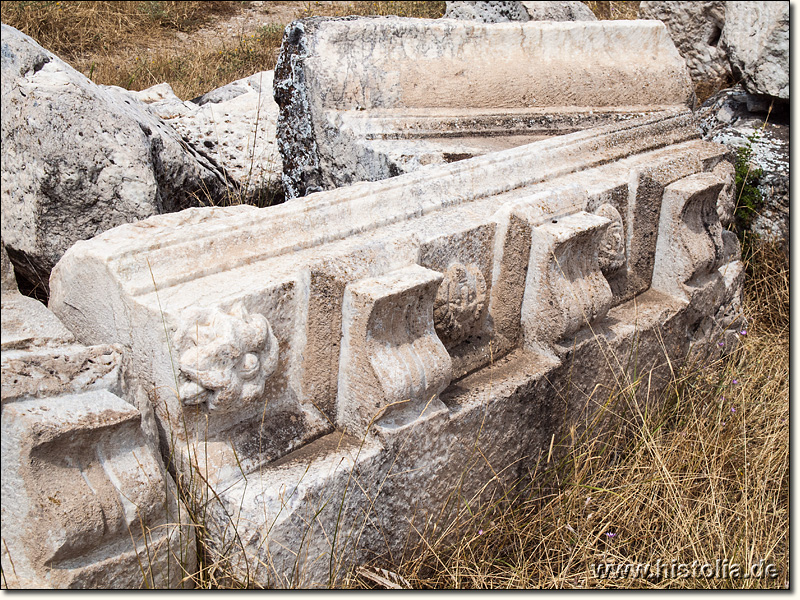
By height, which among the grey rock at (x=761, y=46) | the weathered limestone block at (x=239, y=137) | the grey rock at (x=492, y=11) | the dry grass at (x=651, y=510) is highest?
the grey rock at (x=492, y=11)

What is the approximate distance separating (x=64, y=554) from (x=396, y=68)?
2408mm

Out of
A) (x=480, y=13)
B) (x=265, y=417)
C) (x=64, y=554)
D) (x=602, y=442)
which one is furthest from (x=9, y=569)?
(x=480, y=13)

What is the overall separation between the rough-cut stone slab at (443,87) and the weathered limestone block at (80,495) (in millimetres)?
1612

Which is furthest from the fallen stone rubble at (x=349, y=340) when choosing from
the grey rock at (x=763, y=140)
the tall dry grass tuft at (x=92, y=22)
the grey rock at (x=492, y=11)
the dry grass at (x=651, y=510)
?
the tall dry grass tuft at (x=92, y=22)

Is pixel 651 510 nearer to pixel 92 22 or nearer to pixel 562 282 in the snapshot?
pixel 562 282

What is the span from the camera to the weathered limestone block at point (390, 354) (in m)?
2.00

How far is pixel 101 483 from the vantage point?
1.67 m

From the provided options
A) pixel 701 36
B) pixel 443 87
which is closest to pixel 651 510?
pixel 443 87

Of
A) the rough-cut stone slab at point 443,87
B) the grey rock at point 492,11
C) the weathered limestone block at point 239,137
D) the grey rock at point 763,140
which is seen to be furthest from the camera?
the grey rock at point 492,11

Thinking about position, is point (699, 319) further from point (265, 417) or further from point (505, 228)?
point (265, 417)

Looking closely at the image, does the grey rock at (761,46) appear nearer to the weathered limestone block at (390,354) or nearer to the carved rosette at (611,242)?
the carved rosette at (611,242)

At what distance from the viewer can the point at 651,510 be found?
2.49m

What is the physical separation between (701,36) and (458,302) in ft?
12.7

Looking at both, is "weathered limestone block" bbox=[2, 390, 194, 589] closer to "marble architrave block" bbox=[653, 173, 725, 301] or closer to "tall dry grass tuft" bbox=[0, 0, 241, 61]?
"marble architrave block" bbox=[653, 173, 725, 301]
